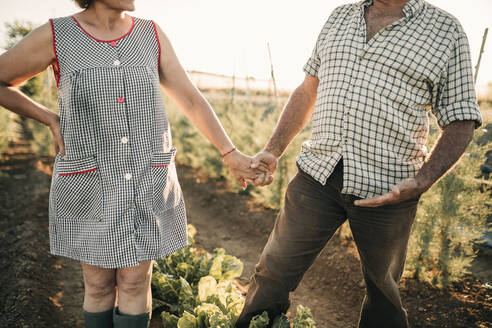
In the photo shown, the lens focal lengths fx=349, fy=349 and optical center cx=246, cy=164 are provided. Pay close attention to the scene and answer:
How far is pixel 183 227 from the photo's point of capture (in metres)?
1.71

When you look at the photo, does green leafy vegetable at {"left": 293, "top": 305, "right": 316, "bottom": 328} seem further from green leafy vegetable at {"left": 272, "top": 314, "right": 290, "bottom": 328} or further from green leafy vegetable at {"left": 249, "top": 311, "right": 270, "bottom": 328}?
green leafy vegetable at {"left": 249, "top": 311, "right": 270, "bottom": 328}

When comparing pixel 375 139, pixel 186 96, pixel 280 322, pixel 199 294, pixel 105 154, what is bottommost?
pixel 199 294

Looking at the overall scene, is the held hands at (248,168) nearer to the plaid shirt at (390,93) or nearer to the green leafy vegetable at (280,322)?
the plaid shirt at (390,93)

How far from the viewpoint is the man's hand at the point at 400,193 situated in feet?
4.83

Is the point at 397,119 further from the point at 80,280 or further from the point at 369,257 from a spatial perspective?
the point at 80,280

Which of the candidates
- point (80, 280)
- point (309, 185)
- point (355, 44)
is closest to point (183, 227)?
point (309, 185)

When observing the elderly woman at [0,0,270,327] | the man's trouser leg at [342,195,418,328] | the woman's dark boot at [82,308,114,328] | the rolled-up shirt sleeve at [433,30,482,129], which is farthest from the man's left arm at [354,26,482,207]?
the woman's dark boot at [82,308,114,328]

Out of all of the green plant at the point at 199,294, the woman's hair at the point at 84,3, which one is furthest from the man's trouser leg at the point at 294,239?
the woman's hair at the point at 84,3

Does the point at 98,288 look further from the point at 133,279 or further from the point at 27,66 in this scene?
the point at 27,66

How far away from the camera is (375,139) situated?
1594 millimetres

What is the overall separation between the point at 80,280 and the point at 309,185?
8.18 feet

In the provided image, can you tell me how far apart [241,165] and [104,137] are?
81cm

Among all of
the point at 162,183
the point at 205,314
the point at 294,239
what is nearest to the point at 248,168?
the point at 294,239

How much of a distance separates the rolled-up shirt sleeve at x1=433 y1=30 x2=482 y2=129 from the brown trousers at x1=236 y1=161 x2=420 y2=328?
43 cm
